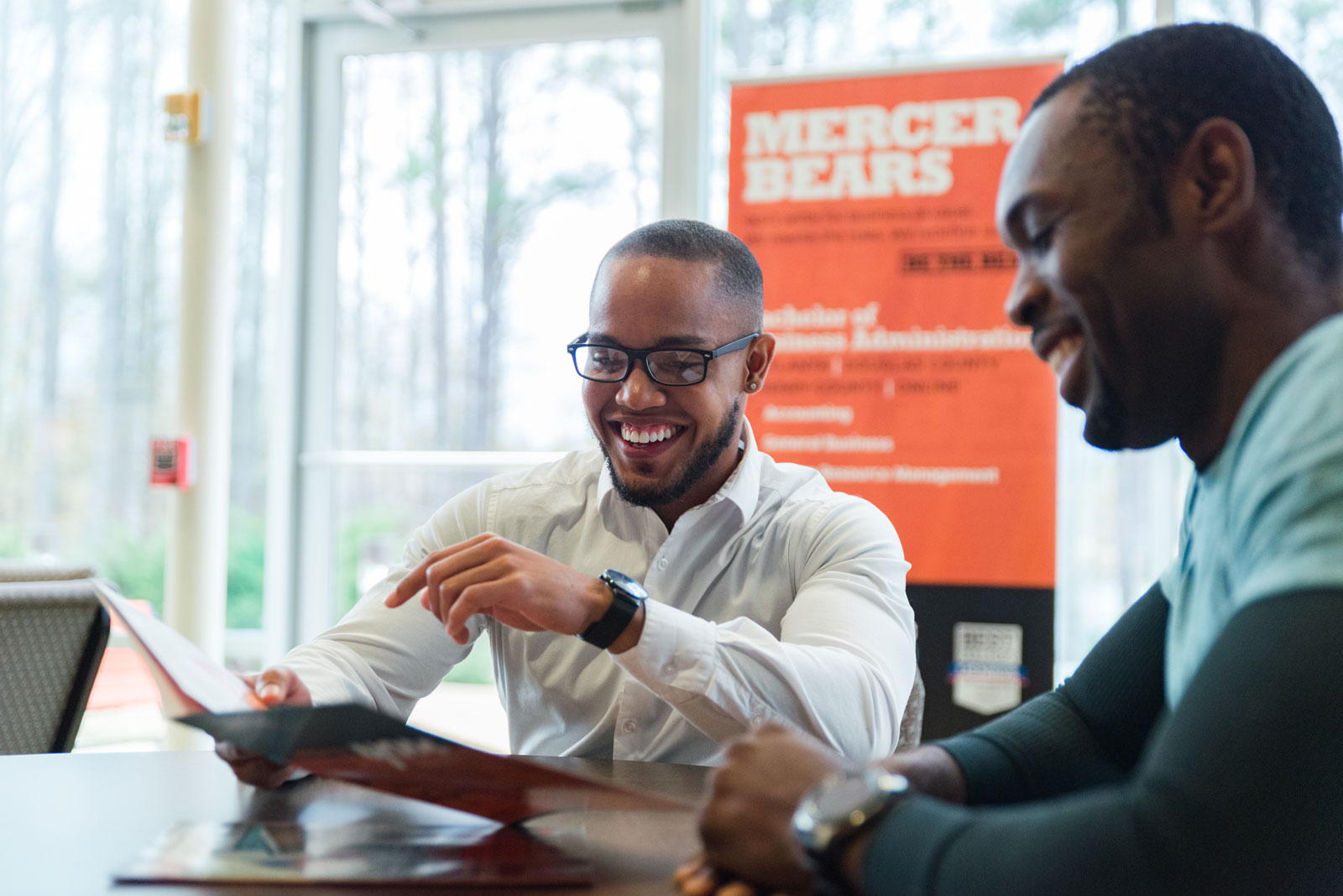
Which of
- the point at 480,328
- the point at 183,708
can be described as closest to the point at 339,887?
the point at 183,708

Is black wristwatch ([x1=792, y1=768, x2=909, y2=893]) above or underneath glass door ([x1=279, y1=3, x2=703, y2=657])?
underneath

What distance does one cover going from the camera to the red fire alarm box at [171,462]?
3.77m

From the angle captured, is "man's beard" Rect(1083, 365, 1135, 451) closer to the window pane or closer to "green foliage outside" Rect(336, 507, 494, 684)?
the window pane

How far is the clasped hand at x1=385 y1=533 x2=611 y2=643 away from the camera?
119cm

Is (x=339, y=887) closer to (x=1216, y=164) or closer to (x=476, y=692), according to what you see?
(x=1216, y=164)

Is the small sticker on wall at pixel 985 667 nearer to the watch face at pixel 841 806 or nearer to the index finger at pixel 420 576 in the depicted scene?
the index finger at pixel 420 576

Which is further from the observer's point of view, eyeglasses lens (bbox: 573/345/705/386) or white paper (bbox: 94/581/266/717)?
eyeglasses lens (bbox: 573/345/705/386)

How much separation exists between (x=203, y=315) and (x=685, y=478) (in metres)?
2.63

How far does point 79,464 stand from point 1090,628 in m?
3.79

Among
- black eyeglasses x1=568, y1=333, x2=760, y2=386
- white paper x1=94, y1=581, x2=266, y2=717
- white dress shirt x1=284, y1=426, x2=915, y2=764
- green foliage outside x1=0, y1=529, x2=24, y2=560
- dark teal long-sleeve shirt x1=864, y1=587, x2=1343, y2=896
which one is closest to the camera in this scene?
dark teal long-sleeve shirt x1=864, y1=587, x2=1343, y2=896

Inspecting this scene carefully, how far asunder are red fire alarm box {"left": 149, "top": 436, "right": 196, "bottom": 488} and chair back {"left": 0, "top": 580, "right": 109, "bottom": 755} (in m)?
2.00

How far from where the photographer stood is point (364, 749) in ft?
3.15

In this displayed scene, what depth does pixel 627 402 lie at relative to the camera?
5.64 ft

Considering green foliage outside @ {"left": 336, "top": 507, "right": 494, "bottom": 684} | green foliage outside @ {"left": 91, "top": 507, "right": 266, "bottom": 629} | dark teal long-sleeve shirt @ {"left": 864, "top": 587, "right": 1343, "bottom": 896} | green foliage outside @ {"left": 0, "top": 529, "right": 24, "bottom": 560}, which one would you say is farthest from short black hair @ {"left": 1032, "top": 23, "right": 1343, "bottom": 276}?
green foliage outside @ {"left": 0, "top": 529, "right": 24, "bottom": 560}
